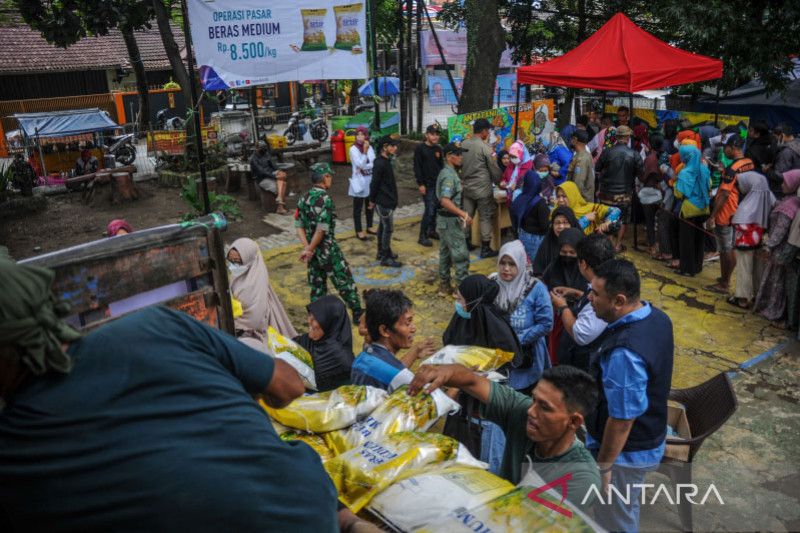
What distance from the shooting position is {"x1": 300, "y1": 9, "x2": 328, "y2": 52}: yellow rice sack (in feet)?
28.6

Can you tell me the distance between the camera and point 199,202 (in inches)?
307

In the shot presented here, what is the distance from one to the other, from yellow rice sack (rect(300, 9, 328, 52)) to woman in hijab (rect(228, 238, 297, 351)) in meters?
4.99

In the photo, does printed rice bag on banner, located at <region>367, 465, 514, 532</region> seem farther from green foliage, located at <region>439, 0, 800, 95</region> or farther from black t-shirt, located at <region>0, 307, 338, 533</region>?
green foliage, located at <region>439, 0, 800, 95</region>

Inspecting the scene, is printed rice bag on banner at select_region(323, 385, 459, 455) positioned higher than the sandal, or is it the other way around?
printed rice bag on banner at select_region(323, 385, 459, 455)

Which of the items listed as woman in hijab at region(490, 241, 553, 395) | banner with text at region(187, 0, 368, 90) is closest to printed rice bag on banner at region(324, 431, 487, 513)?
woman in hijab at region(490, 241, 553, 395)

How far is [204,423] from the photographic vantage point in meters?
1.36

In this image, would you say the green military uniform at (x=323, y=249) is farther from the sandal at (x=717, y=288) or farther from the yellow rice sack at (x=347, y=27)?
the sandal at (x=717, y=288)

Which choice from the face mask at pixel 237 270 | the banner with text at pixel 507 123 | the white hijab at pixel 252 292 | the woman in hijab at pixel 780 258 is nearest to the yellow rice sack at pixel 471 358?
the white hijab at pixel 252 292

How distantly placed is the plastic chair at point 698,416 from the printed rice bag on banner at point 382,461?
1.68 m

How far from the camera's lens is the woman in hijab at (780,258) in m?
5.78

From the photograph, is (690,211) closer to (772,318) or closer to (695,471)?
(772,318)

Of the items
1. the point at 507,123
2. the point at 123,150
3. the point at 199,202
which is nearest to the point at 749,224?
the point at 507,123

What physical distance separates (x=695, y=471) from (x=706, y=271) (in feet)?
14.7

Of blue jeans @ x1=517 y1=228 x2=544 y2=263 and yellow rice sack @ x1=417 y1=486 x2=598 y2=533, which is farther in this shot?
blue jeans @ x1=517 y1=228 x2=544 y2=263
